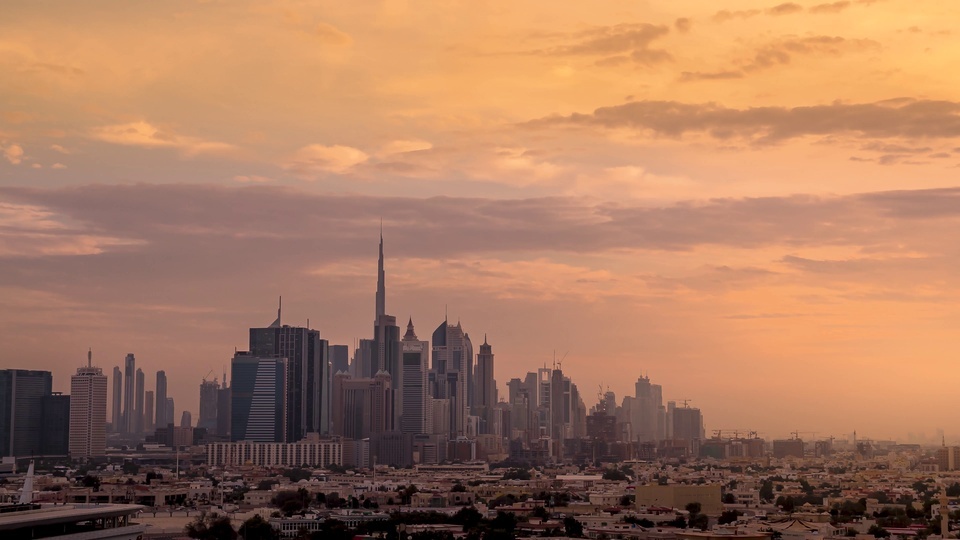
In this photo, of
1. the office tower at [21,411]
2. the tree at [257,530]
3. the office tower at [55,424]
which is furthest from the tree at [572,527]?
the office tower at [55,424]

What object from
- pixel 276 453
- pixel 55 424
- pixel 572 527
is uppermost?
pixel 55 424

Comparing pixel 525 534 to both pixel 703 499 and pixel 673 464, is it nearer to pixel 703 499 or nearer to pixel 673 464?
pixel 703 499

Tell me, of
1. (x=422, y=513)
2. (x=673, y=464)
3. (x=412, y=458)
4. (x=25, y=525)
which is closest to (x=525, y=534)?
(x=422, y=513)

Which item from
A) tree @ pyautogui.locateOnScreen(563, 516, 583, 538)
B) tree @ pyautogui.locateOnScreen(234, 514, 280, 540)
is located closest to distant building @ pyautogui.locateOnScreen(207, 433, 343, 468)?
tree @ pyautogui.locateOnScreen(234, 514, 280, 540)

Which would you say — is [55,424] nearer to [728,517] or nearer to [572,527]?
[728,517]

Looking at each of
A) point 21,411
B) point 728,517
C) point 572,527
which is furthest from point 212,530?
point 21,411

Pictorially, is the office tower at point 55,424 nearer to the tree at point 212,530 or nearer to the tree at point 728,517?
the tree at point 212,530
